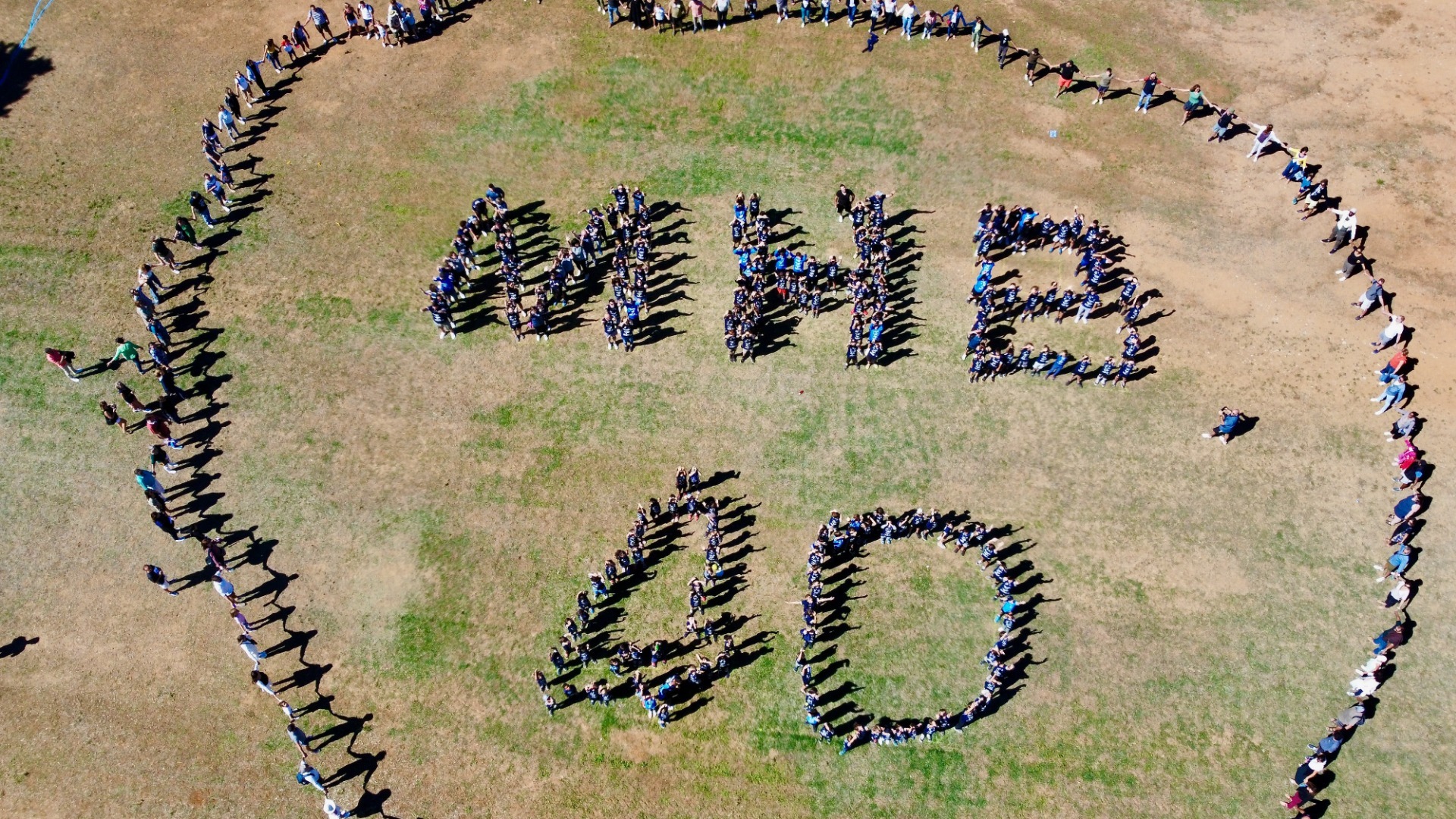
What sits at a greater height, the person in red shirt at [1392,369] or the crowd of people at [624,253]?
the crowd of people at [624,253]

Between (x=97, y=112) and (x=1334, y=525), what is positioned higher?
(x=97, y=112)

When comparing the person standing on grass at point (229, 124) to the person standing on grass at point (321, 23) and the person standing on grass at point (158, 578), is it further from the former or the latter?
the person standing on grass at point (158, 578)

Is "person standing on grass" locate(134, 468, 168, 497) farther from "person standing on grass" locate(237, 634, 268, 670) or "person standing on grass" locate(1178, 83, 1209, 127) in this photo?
"person standing on grass" locate(1178, 83, 1209, 127)

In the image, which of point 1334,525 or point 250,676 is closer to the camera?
point 250,676

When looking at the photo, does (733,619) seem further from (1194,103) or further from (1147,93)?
(1194,103)

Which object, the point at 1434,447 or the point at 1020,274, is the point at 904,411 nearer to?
the point at 1020,274

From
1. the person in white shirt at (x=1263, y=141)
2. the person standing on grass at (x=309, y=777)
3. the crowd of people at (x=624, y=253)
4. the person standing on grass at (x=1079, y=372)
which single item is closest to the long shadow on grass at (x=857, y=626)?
the person standing on grass at (x=1079, y=372)

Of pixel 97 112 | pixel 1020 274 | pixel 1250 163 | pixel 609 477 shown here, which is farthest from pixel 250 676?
pixel 1250 163
